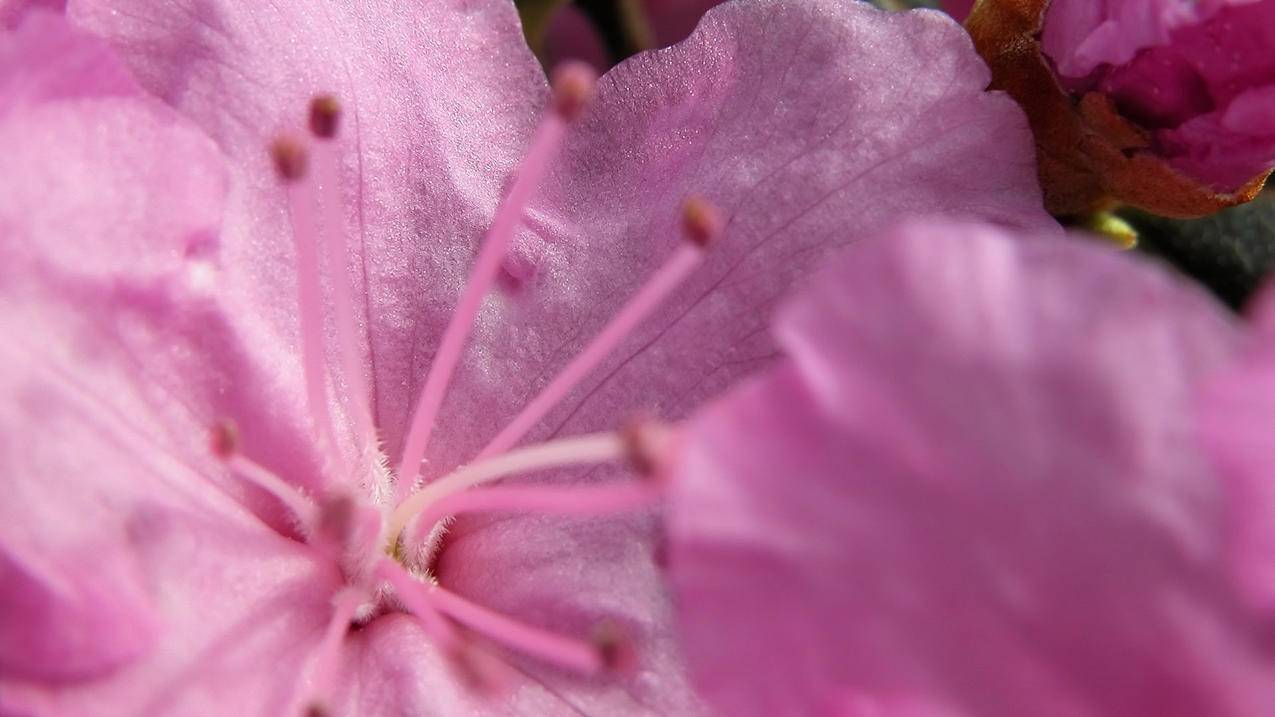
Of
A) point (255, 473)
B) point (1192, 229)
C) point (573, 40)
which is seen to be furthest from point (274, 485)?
point (573, 40)

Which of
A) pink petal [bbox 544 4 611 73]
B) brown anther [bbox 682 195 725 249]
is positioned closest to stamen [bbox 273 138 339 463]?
brown anther [bbox 682 195 725 249]

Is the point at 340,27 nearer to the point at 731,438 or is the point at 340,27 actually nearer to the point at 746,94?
the point at 746,94

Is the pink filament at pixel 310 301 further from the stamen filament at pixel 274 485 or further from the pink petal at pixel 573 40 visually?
the pink petal at pixel 573 40

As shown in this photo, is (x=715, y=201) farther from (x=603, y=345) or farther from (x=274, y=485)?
(x=274, y=485)

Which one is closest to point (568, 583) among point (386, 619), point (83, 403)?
point (386, 619)

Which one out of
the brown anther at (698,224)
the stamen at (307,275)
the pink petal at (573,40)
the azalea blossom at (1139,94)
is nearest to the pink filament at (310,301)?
the stamen at (307,275)

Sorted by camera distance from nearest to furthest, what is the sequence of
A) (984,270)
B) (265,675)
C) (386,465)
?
1. (984,270)
2. (265,675)
3. (386,465)

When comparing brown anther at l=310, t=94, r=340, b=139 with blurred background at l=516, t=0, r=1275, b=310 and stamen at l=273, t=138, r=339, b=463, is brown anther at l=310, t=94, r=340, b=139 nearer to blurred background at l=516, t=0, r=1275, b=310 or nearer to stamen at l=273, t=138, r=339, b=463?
stamen at l=273, t=138, r=339, b=463
